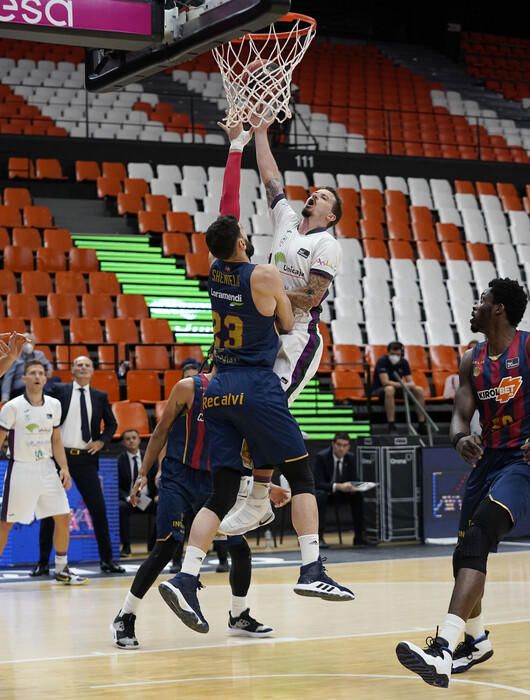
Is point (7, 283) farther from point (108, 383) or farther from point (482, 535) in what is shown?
point (482, 535)

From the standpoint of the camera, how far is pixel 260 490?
251 inches

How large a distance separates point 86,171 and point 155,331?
14.8 feet

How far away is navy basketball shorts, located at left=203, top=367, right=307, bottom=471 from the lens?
5953mm

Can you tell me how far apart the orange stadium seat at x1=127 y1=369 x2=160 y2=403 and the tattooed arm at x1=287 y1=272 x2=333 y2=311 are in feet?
→ 30.1

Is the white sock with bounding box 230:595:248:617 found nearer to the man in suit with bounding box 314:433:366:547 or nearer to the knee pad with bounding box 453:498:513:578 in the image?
the knee pad with bounding box 453:498:513:578

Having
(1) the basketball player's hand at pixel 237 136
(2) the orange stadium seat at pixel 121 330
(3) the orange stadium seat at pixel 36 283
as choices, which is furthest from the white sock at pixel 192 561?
(3) the orange stadium seat at pixel 36 283

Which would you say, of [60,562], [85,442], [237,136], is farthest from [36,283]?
[237,136]

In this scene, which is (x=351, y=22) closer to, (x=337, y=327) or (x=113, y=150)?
(x=113, y=150)

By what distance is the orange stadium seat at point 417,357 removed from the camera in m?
18.1

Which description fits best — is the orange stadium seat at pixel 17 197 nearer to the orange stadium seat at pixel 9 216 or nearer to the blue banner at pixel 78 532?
the orange stadium seat at pixel 9 216

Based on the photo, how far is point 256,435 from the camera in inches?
235

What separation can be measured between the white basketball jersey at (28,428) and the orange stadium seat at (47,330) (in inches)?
196

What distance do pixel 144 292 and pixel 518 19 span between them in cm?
1915

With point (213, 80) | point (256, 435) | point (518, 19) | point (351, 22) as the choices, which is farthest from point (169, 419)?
point (518, 19)
